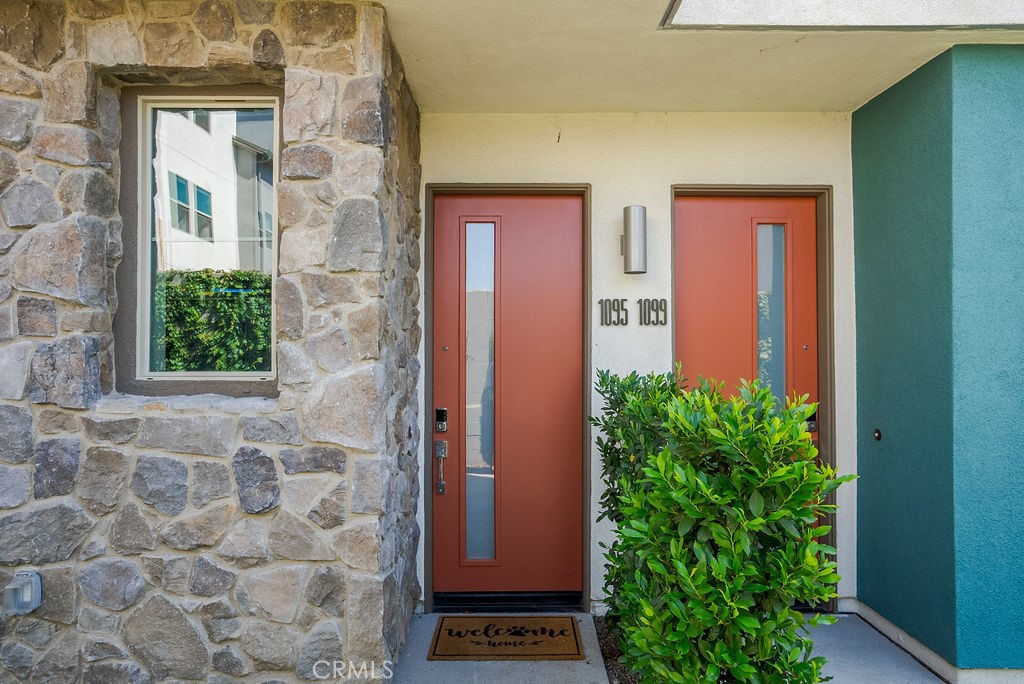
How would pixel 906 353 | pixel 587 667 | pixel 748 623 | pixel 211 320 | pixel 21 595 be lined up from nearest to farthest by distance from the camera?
pixel 748 623
pixel 21 595
pixel 211 320
pixel 587 667
pixel 906 353

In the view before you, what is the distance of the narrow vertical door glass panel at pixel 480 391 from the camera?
3.34 meters

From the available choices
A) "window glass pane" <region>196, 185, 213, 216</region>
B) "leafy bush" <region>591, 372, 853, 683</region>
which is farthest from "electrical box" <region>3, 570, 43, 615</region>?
"leafy bush" <region>591, 372, 853, 683</region>

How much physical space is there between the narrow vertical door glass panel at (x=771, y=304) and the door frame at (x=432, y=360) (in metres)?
1.01

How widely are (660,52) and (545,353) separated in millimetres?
1613

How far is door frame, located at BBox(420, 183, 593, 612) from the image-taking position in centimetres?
323

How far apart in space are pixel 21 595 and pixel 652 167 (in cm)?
348

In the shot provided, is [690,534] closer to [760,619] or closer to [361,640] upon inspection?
[760,619]

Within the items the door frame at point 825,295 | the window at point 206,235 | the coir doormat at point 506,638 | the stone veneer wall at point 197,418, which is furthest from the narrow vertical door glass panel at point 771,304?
the window at point 206,235

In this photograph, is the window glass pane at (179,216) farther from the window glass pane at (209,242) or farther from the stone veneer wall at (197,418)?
the stone veneer wall at (197,418)

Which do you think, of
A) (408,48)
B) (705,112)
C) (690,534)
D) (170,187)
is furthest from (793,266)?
(170,187)

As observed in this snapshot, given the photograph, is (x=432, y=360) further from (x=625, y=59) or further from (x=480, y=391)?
(x=625, y=59)

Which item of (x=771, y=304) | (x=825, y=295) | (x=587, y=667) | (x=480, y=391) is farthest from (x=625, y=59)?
(x=587, y=667)

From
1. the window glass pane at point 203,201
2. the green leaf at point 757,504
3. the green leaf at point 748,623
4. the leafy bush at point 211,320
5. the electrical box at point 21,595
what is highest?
the window glass pane at point 203,201

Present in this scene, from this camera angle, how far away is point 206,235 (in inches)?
101
